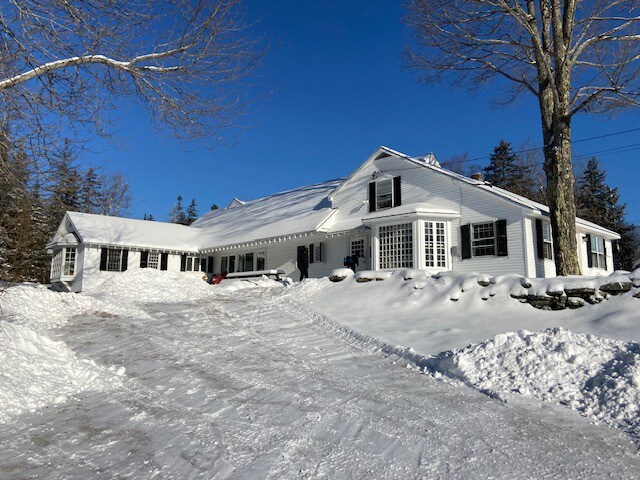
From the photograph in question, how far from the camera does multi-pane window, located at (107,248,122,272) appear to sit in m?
28.0

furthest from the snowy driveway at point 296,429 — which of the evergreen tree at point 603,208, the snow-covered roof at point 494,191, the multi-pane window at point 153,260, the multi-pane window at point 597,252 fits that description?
the evergreen tree at point 603,208

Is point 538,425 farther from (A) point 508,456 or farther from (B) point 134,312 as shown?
(B) point 134,312

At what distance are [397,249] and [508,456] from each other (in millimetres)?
16196

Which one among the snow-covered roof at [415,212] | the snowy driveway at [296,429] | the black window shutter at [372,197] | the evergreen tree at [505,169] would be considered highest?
the evergreen tree at [505,169]

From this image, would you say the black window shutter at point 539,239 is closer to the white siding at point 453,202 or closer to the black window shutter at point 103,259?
the white siding at point 453,202

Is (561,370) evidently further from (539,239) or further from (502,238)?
(539,239)

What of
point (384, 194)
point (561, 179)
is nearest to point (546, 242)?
point (561, 179)

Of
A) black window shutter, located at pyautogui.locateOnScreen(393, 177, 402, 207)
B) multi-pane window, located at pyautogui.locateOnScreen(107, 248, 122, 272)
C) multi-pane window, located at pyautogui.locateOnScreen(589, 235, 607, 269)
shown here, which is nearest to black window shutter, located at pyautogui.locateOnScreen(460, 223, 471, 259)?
black window shutter, located at pyautogui.locateOnScreen(393, 177, 402, 207)

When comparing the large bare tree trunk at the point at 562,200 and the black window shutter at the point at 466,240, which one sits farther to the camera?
the black window shutter at the point at 466,240

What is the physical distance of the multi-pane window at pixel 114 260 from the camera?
2797cm

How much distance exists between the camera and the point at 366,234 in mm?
22500

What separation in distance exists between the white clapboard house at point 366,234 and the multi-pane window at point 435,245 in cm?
4

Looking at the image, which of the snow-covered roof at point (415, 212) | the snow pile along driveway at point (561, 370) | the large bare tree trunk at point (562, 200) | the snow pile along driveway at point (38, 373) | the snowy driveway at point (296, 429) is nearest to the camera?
the snowy driveway at point (296, 429)

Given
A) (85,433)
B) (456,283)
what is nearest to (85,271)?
(456,283)
